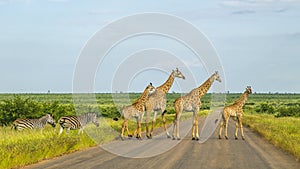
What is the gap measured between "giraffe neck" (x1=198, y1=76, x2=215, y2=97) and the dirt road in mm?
3721

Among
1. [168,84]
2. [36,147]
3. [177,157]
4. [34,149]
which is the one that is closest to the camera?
[34,149]

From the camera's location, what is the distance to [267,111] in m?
82.2

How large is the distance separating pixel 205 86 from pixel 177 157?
901 cm

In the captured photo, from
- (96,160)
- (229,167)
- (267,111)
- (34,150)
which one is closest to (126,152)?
(96,160)

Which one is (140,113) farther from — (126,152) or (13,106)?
(13,106)

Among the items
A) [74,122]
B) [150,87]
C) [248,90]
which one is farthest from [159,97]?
[248,90]

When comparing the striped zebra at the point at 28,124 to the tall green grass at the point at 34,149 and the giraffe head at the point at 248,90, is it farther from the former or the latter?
the giraffe head at the point at 248,90

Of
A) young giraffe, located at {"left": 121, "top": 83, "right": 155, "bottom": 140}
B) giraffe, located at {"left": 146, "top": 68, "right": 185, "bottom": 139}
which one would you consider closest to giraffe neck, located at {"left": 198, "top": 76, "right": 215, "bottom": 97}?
giraffe, located at {"left": 146, "top": 68, "right": 185, "bottom": 139}

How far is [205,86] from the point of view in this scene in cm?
2561

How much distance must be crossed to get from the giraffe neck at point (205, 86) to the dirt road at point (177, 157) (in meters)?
3.72

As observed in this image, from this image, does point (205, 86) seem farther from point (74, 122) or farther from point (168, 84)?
point (74, 122)

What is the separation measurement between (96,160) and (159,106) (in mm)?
8832

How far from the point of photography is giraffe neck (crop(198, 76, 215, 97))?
25.3 m

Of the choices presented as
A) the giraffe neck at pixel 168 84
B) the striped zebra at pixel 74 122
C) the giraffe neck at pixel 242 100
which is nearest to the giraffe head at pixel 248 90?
the giraffe neck at pixel 242 100
